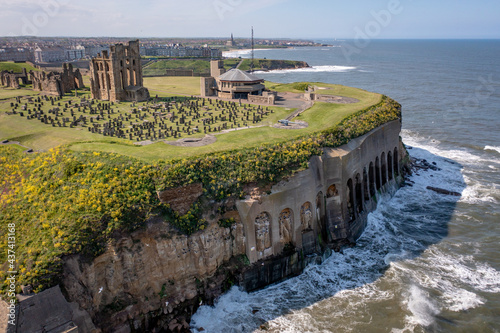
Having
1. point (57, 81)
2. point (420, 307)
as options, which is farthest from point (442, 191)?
point (57, 81)

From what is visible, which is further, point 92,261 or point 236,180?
point 236,180

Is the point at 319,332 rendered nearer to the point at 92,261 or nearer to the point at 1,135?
the point at 92,261

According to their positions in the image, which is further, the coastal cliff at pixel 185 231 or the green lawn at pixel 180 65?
the green lawn at pixel 180 65

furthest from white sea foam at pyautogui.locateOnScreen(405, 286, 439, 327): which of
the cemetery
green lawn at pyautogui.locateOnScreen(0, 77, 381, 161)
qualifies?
the cemetery

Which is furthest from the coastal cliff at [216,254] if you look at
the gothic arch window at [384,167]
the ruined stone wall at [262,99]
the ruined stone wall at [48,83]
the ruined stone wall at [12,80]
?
the ruined stone wall at [12,80]

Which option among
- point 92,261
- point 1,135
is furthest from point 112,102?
point 92,261

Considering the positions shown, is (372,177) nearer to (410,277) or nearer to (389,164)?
(389,164)

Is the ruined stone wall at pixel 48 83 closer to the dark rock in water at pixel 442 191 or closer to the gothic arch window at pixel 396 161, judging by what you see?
Result: the gothic arch window at pixel 396 161

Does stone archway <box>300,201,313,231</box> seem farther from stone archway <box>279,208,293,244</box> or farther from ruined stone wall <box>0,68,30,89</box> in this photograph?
ruined stone wall <box>0,68,30,89</box>
